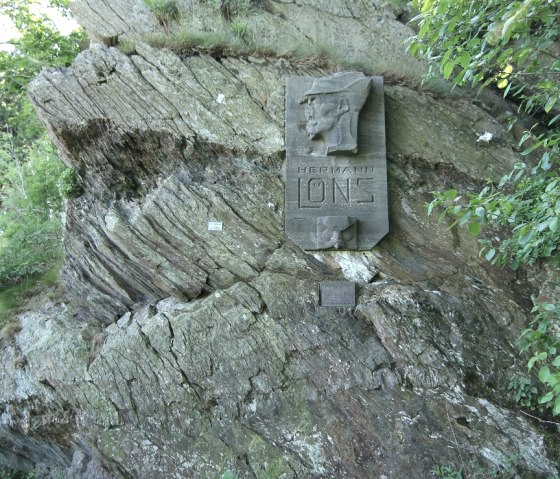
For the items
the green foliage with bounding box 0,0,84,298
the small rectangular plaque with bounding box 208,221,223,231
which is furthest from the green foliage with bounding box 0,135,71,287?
the small rectangular plaque with bounding box 208,221,223,231

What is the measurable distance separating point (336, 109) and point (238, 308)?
2.62 meters

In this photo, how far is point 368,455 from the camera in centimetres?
496

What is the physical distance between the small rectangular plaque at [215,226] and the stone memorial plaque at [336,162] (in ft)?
2.48

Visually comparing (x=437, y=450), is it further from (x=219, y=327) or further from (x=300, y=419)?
(x=219, y=327)

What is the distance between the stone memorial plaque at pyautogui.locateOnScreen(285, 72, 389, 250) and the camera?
6043mm

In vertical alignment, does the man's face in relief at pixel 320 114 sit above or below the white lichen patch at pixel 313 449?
above

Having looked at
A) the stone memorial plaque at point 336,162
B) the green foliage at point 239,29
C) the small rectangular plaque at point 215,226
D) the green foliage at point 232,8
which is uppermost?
the green foliage at point 232,8

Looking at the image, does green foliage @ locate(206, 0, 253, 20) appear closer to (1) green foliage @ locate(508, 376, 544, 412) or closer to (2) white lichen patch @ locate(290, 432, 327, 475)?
(2) white lichen patch @ locate(290, 432, 327, 475)

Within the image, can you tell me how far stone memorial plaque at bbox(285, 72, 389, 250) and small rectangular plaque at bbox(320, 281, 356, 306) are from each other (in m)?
0.45

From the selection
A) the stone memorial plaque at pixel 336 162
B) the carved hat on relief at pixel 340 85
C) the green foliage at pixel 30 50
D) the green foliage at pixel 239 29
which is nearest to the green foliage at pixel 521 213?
the stone memorial plaque at pixel 336 162

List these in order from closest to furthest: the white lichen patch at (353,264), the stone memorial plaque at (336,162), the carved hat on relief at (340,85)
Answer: the white lichen patch at (353,264)
the stone memorial plaque at (336,162)
the carved hat on relief at (340,85)

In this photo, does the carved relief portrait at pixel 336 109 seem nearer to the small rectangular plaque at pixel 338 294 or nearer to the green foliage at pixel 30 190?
the small rectangular plaque at pixel 338 294

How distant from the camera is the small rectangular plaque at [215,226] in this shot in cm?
607

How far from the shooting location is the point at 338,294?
5.77 metres
